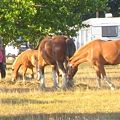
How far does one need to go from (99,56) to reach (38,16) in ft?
19.7

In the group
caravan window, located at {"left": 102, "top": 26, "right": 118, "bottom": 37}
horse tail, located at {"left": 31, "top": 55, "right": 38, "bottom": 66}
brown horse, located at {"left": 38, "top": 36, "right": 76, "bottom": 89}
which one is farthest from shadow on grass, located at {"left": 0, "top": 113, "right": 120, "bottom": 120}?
caravan window, located at {"left": 102, "top": 26, "right": 118, "bottom": 37}

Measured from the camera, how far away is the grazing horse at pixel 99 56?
678 inches

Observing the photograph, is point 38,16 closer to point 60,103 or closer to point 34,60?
point 34,60

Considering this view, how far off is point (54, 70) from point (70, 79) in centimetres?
100

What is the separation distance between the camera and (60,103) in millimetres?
13305

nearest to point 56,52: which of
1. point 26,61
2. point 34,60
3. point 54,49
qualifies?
point 54,49

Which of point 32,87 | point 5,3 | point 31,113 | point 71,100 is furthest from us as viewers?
point 5,3

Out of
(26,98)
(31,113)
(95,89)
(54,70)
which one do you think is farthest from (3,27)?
(31,113)

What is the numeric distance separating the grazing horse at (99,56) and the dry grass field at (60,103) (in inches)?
23.0

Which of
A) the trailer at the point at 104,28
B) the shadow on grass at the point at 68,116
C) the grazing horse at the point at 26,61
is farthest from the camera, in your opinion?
the trailer at the point at 104,28

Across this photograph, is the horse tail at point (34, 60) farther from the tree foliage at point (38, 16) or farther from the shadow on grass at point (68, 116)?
the shadow on grass at point (68, 116)

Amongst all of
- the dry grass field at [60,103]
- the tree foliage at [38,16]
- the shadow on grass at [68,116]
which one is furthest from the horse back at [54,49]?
the shadow on grass at [68,116]

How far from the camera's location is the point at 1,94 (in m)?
15.2

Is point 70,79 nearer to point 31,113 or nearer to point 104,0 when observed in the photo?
point 31,113
